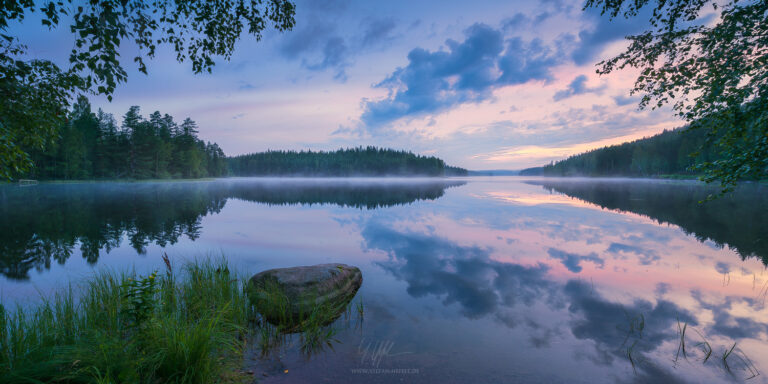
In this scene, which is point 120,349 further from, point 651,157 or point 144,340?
point 651,157

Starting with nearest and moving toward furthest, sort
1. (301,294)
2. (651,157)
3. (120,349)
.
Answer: (120,349) < (301,294) < (651,157)

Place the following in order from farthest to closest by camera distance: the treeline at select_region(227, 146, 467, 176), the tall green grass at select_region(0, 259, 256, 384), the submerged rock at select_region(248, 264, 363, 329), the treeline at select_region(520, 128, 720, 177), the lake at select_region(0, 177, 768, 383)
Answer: the treeline at select_region(227, 146, 467, 176) < the treeline at select_region(520, 128, 720, 177) < the submerged rock at select_region(248, 264, 363, 329) < the lake at select_region(0, 177, 768, 383) < the tall green grass at select_region(0, 259, 256, 384)

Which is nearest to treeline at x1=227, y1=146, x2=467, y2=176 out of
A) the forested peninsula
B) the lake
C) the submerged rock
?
the forested peninsula

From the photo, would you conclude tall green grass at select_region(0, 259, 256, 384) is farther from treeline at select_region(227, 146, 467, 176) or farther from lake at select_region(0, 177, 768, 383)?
treeline at select_region(227, 146, 467, 176)

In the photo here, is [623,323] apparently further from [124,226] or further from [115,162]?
[115,162]

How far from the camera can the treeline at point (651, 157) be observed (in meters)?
94.6

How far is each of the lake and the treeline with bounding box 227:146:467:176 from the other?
163 meters

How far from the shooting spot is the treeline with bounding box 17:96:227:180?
62150 mm

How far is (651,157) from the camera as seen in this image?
115562 mm

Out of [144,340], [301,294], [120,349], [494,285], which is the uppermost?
[120,349]

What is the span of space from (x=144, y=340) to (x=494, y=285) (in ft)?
31.2

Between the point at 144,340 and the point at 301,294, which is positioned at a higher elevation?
the point at 144,340

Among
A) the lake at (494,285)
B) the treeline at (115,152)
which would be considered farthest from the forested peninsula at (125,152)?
the lake at (494,285)

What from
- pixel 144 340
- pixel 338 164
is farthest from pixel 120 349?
pixel 338 164
